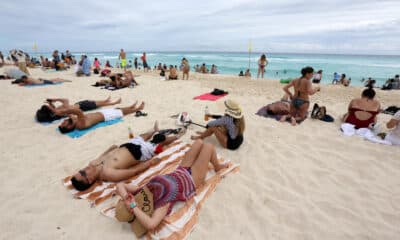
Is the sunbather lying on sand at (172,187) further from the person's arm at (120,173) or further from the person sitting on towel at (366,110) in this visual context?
the person sitting on towel at (366,110)

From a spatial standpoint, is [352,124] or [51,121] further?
[51,121]

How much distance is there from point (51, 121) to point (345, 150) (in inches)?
267

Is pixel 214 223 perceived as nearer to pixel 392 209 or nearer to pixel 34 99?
pixel 392 209

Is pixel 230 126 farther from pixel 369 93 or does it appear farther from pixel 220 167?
pixel 369 93

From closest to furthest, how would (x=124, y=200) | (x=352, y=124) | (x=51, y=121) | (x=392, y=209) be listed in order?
1. (x=124, y=200)
2. (x=392, y=209)
3. (x=352, y=124)
4. (x=51, y=121)

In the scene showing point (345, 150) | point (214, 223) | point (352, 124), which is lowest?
point (214, 223)

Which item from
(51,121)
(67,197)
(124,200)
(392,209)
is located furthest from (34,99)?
(392,209)

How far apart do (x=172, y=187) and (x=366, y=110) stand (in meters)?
4.77

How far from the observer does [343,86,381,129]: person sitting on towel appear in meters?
4.42

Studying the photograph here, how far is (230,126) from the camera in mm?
3523

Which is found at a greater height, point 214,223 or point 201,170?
point 201,170

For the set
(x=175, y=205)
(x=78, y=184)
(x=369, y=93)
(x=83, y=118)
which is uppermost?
(x=369, y=93)

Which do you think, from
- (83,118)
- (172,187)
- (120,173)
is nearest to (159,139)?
(120,173)

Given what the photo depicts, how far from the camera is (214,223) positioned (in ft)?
7.55
